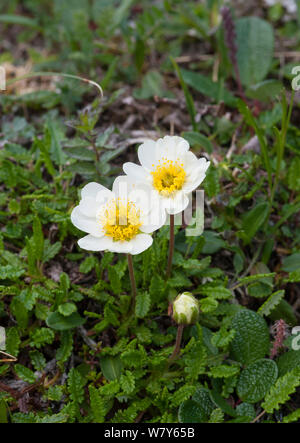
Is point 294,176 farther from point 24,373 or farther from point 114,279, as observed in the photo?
point 24,373

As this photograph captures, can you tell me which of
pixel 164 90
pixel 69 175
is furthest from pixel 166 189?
pixel 164 90

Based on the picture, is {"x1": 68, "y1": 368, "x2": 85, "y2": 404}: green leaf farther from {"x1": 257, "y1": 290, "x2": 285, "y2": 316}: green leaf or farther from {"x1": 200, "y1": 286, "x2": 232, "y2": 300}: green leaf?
{"x1": 257, "y1": 290, "x2": 285, "y2": 316}: green leaf

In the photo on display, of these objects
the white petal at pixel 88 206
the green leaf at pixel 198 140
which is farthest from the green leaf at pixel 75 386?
the green leaf at pixel 198 140

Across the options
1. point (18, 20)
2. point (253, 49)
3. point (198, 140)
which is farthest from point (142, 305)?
point (18, 20)

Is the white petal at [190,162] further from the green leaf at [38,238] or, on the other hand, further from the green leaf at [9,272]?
the green leaf at [9,272]

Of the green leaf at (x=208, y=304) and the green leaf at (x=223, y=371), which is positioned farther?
the green leaf at (x=208, y=304)
